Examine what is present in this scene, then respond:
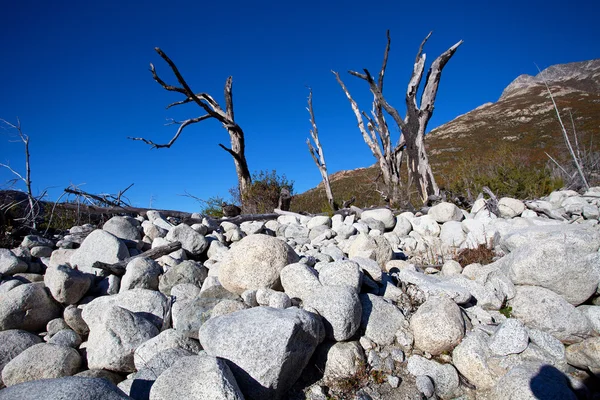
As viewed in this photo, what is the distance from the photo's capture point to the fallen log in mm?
4738

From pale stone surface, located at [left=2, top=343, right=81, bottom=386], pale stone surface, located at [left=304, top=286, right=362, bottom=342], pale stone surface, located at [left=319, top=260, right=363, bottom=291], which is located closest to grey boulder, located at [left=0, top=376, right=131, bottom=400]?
pale stone surface, located at [left=2, top=343, right=81, bottom=386]

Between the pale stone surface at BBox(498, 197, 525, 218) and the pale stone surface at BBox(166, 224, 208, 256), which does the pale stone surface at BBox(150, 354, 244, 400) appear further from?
the pale stone surface at BBox(498, 197, 525, 218)

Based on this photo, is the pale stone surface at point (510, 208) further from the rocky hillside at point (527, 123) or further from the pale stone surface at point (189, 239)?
the rocky hillside at point (527, 123)

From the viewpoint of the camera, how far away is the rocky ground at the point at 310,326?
2457mm

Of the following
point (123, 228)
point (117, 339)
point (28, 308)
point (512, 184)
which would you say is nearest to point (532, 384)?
point (117, 339)

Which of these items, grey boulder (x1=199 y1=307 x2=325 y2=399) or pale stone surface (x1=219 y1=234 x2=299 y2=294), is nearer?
grey boulder (x1=199 y1=307 x2=325 y2=399)

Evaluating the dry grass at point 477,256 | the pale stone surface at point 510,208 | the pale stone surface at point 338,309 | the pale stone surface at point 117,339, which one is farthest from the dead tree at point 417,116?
the pale stone surface at point 117,339

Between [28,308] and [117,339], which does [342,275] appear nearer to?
[117,339]

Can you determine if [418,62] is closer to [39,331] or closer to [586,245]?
[586,245]

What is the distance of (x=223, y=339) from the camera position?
8.43 feet

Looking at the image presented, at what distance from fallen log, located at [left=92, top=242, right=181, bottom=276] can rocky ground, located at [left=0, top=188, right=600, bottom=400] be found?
10 cm

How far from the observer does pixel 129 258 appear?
505 centimetres

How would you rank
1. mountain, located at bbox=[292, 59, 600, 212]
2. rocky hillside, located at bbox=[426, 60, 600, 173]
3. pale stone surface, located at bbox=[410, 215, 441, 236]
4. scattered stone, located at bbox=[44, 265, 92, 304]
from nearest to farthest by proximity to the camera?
1. scattered stone, located at bbox=[44, 265, 92, 304]
2. pale stone surface, located at bbox=[410, 215, 441, 236]
3. mountain, located at bbox=[292, 59, 600, 212]
4. rocky hillside, located at bbox=[426, 60, 600, 173]

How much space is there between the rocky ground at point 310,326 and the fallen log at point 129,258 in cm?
10
